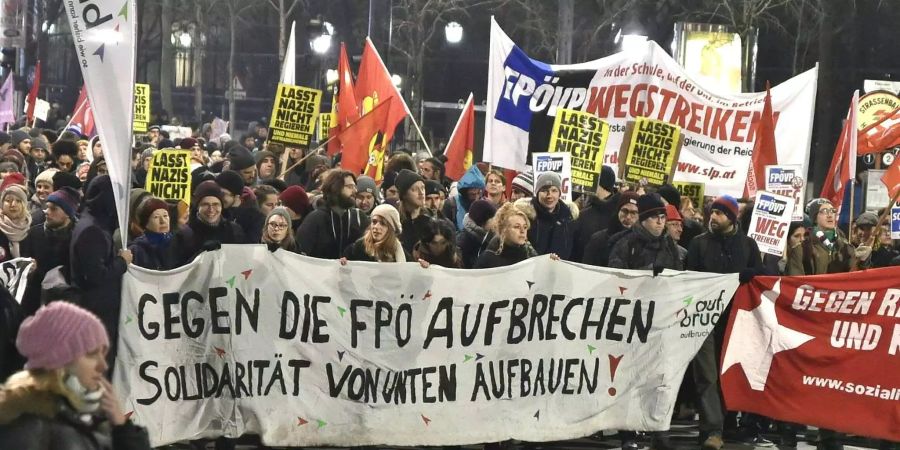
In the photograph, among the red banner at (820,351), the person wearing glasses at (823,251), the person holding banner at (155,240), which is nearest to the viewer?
the person holding banner at (155,240)

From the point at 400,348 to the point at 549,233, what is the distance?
6.94ft

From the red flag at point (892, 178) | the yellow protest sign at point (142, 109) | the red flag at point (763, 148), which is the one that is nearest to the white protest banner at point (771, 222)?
the red flag at point (763, 148)

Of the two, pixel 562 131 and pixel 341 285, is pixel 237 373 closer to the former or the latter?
pixel 341 285

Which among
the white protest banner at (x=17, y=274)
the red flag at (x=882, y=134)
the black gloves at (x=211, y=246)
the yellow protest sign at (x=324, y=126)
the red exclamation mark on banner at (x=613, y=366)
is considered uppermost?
the red flag at (x=882, y=134)

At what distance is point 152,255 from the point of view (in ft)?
29.8

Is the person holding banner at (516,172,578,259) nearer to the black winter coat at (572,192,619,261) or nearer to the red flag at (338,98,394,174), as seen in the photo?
the black winter coat at (572,192,619,261)

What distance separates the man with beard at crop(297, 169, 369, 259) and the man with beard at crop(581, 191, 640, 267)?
Result: 1.58 metres

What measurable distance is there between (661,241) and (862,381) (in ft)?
4.94

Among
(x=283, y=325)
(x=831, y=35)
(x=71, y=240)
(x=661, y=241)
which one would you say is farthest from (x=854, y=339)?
(x=831, y=35)

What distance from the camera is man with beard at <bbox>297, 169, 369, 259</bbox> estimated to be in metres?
10.1

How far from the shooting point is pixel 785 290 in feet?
33.3

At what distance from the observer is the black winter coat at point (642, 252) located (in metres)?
10.2

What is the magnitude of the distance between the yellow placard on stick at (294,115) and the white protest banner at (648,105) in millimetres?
2435

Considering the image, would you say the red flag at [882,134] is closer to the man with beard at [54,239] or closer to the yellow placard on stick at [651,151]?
the yellow placard on stick at [651,151]
